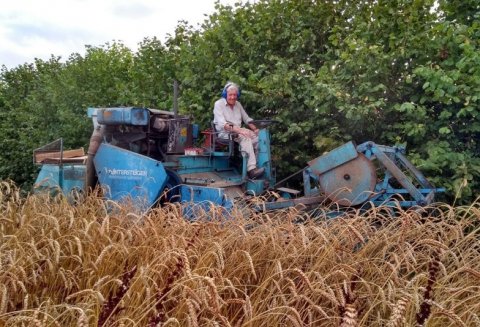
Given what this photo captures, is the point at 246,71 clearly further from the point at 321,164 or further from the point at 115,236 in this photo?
the point at 115,236

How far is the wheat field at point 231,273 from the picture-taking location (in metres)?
2.79

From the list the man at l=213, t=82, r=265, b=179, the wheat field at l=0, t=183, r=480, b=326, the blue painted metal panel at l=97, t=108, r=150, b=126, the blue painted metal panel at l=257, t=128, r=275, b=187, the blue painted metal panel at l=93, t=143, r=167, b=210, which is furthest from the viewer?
the blue painted metal panel at l=257, t=128, r=275, b=187

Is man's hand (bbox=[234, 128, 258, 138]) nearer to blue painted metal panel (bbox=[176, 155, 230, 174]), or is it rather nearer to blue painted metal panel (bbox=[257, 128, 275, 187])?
blue painted metal panel (bbox=[257, 128, 275, 187])

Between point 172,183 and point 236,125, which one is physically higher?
point 236,125

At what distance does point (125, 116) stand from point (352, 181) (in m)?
2.99

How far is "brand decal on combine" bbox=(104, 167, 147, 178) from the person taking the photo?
6664mm

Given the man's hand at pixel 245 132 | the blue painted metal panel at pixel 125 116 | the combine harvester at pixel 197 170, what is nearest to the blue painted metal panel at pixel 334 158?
the combine harvester at pixel 197 170

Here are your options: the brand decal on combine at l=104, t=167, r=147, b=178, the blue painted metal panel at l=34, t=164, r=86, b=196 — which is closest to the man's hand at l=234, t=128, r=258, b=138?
the brand decal on combine at l=104, t=167, r=147, b=178

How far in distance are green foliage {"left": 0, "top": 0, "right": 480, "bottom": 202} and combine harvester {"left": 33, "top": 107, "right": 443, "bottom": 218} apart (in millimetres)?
732

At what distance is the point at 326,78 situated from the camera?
24.8 ft

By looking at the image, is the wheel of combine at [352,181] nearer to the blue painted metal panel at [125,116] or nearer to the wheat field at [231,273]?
the wheat field at [231,273]

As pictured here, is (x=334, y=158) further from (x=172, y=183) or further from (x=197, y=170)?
(x=172, y=183)

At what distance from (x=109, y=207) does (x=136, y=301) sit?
96.0 inches

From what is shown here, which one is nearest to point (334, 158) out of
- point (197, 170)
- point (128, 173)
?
point (197, 170)
